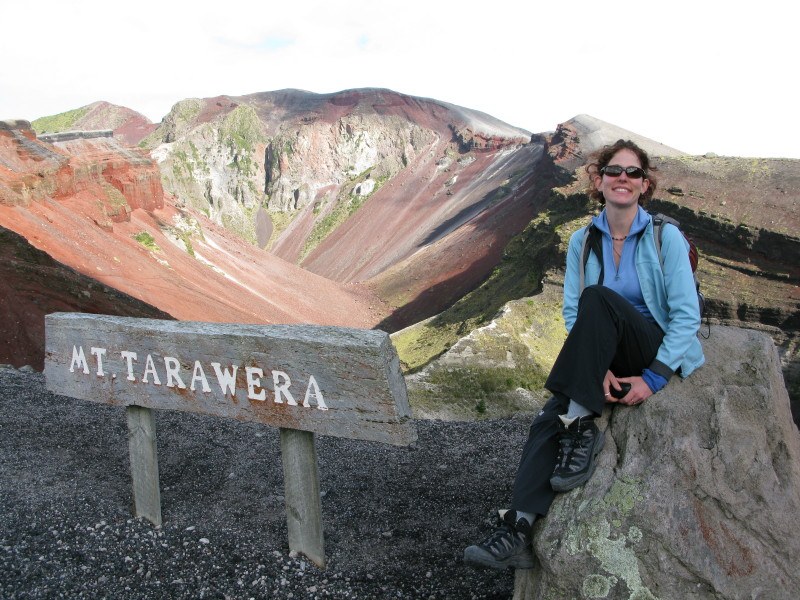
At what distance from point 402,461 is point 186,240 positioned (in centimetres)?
2738

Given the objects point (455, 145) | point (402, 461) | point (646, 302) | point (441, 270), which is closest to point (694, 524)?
point (646, 302)

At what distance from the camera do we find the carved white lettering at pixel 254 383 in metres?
4.27

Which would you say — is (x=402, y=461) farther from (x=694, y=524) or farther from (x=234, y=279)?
(x=234, y=279)

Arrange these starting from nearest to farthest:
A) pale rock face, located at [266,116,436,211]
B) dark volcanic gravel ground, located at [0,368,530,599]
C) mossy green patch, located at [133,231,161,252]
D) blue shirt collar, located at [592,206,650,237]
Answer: blue shirt collar, located at [592,206,650,237]
dark volcanic gravel ground, located at [0,368,530,599]
mossy green patch, located at [133,231,161,252]
pale rock face, located at [266,116,436,211]

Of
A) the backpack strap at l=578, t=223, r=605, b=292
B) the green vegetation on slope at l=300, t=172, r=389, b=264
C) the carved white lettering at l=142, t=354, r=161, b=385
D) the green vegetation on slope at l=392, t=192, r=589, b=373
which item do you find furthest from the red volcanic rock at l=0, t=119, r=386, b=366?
the green vegetation on slope at l=300, t=172, r=389, b=264

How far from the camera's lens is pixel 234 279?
32.2m

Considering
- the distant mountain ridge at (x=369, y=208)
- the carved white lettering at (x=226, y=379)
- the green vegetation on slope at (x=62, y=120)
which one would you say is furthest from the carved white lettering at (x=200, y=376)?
the green vegetation on slope at (x=62, y=120)

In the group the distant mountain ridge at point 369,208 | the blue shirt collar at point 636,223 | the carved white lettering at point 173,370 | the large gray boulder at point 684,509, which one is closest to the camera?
the large gray boulder at point 684,509

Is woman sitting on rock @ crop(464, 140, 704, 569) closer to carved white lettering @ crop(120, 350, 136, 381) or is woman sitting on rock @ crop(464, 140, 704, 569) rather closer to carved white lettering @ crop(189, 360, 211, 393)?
carved white lettering @ crop(189, 360, 211, 393)

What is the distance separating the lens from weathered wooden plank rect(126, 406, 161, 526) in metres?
4.87

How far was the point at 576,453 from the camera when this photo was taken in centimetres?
354

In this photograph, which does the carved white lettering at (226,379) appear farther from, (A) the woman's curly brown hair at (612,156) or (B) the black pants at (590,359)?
(A) the woman's curly brown hair at (612,156)

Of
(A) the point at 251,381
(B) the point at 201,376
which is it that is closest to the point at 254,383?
(A) the point at 251,381

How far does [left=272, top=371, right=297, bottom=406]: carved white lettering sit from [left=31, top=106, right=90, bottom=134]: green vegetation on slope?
11195 cm
